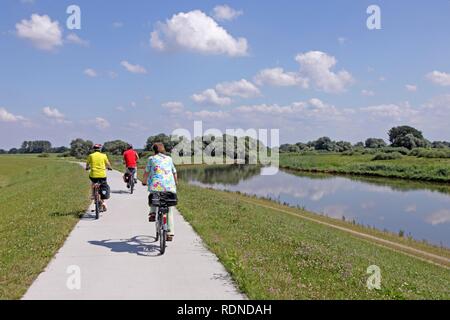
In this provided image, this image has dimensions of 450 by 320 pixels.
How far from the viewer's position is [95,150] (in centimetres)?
1225

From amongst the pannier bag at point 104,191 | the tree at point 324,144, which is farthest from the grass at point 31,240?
the tree at point 324,144

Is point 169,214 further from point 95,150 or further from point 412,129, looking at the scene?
point 412,129

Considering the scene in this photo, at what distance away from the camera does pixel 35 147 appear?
579 feet

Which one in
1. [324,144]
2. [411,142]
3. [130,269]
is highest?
[324,144]

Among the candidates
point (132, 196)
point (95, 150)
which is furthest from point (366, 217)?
point (95, 150)

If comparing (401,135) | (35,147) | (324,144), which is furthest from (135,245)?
(35,147)

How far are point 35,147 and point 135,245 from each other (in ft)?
610

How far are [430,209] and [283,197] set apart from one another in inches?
427

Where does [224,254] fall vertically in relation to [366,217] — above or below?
above

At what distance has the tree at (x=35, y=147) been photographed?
578 ft

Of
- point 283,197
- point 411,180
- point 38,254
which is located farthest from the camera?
point 411,180

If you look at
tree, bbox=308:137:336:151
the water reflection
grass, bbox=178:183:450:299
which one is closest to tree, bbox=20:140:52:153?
tree, bbox=308:137:336:151

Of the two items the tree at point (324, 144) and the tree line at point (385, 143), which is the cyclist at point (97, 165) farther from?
the tree at point (324, 144)

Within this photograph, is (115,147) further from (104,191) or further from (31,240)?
(31,240)
